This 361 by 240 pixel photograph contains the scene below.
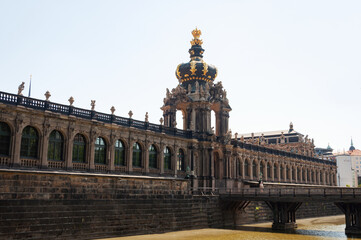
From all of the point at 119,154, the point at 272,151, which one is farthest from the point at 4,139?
the point at 272,151

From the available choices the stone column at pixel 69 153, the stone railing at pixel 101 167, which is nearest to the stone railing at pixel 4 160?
the stone column at pixel 69 153

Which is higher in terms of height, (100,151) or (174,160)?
(100,151)

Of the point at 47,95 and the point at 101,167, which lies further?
the point at 101,167

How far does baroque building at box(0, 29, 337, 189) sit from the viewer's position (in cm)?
3597

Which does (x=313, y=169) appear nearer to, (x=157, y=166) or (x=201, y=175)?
(x=201, y=175)

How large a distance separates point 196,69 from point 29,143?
30187mm

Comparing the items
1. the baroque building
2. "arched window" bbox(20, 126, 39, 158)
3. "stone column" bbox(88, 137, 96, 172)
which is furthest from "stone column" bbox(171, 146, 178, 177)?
"arched window" bbox(20, 126, 39, 158)

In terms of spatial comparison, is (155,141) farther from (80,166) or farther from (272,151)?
(272,151)

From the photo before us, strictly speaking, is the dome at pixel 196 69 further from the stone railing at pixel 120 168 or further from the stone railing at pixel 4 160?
the stone railing at pixel 4 160

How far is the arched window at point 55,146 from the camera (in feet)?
124

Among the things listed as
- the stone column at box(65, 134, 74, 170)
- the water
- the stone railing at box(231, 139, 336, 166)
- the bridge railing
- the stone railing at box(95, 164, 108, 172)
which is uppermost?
the stone railing at box(231, 139, 336, 166)

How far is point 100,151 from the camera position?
42.7m

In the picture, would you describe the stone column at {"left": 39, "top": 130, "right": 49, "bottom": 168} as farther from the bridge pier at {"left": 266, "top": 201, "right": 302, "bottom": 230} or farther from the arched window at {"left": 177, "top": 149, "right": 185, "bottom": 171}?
the bridge pier at {"left": 266, "top": 201, "right": 302, "bottom": 230}

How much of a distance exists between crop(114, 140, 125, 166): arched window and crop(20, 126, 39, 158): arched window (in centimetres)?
974
